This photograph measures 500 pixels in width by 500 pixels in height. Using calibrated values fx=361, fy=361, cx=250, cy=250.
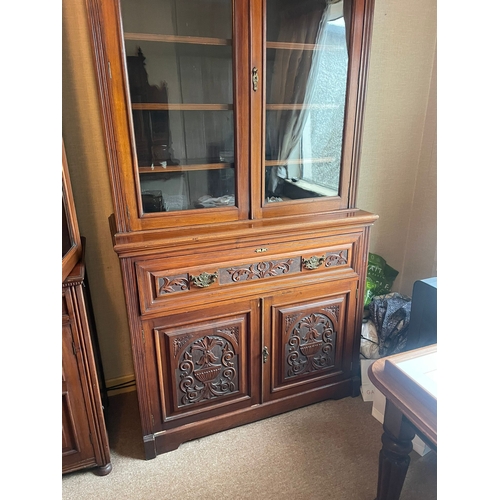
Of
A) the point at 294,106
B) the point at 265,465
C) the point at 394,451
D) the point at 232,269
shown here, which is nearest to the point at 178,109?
the point at 294,106

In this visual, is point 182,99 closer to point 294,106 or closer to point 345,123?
point 294,106

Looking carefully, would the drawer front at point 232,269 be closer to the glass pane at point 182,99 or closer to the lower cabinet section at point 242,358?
the lower cabinet section at point 242,358

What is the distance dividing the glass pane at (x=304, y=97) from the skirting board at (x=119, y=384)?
1.19 m

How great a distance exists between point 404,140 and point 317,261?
39.1 inches

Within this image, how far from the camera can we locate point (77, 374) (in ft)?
4.17

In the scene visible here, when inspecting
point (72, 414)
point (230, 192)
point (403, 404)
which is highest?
point (230, 192)

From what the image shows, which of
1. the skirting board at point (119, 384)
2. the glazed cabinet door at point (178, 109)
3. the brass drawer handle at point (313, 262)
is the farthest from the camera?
the skirting board at point (119, 384)

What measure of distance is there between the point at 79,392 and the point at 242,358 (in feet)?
2.02

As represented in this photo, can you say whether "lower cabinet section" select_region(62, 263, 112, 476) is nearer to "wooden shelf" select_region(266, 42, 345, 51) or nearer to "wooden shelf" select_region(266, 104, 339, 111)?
"wooden shelf" select_region(266, 104, 339, 111)

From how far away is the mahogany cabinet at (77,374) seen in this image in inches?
46.8

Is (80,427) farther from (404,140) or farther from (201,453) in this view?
(404,140)

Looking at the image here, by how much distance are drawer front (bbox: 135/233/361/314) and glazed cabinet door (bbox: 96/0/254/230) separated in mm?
149

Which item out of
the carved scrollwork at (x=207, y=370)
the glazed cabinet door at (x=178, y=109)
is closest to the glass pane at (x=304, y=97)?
the glazed cabinet door at (x=178, y=109)
